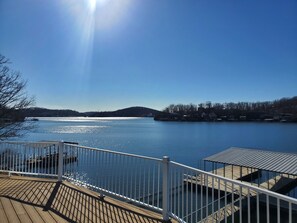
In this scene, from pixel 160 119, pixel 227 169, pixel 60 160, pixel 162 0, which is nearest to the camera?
pixel 60 160

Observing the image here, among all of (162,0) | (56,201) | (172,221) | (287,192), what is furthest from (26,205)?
(287,192)

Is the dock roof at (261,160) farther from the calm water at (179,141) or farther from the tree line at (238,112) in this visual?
the tree line at (238,112)

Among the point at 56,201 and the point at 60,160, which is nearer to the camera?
the point at 56,201

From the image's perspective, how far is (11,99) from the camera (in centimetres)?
1780

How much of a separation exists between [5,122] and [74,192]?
14432mm

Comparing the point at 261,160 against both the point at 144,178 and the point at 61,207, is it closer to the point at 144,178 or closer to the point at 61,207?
the point at 144,178

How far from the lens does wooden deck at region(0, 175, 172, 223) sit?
160 inches

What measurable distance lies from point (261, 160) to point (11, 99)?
1695 centimetres

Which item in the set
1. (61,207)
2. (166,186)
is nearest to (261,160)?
(166,186)

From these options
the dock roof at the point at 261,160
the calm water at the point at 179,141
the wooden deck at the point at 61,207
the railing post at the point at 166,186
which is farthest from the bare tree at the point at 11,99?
the railing post at the point at 166,186

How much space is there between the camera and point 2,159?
816 centimetres

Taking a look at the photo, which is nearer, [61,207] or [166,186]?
[166,186]

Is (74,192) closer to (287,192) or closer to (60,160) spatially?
(60,160)

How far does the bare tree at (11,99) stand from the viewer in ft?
55.7
